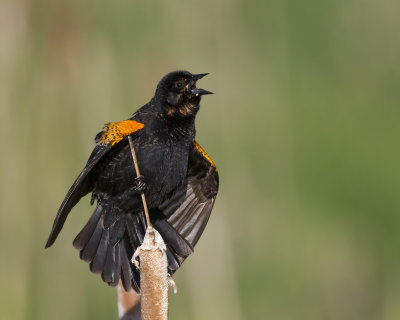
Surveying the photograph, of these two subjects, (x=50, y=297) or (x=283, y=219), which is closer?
(x=50, y=297)

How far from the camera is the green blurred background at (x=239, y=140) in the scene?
351cm

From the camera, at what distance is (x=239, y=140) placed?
414cm

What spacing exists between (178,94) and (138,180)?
443 mm

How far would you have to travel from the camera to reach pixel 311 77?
499 cm

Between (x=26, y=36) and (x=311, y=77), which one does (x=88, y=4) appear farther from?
(x=311, y=77)

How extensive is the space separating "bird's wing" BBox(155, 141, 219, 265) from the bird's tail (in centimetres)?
10

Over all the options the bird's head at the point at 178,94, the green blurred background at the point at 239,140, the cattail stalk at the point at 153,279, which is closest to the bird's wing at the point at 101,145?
the bird's head at the point at 178,94

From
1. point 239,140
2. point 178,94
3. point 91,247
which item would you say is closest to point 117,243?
point 91,247

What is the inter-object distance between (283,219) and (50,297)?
4.31ft

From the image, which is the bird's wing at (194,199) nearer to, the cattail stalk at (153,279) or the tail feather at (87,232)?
the tail feather at (87,232)

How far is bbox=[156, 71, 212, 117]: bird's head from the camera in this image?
11.2 feet

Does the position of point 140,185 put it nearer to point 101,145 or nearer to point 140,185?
point 140,185

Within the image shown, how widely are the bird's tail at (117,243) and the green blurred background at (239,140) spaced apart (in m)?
0.27

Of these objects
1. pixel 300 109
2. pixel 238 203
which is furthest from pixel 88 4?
pixel 300 109
